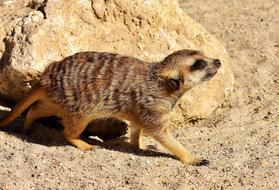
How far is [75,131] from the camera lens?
3.90 meters

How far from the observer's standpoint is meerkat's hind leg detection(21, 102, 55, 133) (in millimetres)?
4047

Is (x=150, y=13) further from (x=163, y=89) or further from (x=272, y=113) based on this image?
(x=272, y=113)

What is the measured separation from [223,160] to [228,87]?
1119mm

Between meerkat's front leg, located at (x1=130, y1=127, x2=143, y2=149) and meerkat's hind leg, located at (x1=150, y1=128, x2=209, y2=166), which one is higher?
meerkat's hind leg, located at (x1=150, y1=128, x2=209, y2=166)

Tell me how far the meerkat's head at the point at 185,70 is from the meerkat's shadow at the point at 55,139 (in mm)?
477

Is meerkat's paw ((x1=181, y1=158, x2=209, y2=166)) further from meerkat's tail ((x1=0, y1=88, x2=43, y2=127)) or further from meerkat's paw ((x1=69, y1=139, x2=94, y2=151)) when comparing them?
meerkat's tail ((x1=0, y1=88, x2=43, y2=127))

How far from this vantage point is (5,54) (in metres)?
4.25

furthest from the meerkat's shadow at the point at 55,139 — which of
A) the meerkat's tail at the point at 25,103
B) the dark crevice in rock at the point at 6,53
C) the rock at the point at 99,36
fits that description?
the dark crevice in rock at the point at 6,53

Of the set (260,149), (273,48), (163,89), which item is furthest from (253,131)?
(273,48)

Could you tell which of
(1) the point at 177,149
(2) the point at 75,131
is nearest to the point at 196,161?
(1) the point at 177,149

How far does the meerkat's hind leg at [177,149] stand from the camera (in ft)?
12.5

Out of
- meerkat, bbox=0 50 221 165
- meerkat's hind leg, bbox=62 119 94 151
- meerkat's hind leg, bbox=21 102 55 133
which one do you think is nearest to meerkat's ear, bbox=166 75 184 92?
meerkat, bbox=0 50 221 165

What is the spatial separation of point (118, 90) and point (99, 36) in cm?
74

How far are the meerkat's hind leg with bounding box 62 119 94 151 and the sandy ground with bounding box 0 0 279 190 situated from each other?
0.15 feet
